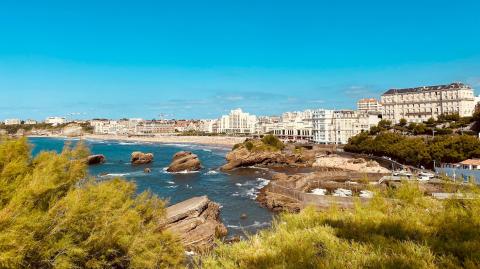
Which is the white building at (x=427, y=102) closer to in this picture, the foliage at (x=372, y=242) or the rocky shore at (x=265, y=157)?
the rocky shore at (x=265, y=157)

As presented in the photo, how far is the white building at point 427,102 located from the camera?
393ft

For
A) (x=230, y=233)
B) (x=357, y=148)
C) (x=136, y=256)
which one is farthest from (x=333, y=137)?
(x=136, y=256)

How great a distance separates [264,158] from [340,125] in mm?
57949

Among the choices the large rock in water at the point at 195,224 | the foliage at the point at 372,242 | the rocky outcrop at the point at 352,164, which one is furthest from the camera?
the rocky outcrop at the point at 352,164

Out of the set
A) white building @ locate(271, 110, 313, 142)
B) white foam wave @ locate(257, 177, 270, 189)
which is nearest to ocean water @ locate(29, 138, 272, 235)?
white foam wave @ locate(257, 177, 270, 189)

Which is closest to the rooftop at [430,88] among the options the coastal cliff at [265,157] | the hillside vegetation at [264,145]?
the coastal cliff at [265,157]

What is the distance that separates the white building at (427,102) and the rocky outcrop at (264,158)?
59953 mm

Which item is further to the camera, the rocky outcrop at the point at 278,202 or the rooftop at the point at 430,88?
the rooftop at the point at 430,88

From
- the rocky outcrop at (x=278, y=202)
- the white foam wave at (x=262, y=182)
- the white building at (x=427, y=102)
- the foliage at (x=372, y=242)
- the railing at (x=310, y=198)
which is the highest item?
the white building at (x=427, y=102)

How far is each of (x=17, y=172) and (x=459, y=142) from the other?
6594 centimetres

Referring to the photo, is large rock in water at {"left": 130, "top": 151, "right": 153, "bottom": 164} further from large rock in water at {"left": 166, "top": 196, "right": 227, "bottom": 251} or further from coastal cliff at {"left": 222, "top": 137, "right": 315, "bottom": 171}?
large rock in water at {"left": 166, "top": 196, "right": 227, "bottom": 251}

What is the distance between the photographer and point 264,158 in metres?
82.8

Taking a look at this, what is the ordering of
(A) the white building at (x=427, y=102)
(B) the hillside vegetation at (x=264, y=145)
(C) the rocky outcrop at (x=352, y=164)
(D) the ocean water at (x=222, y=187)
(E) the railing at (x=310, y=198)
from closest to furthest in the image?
(E) the railing at (x=310, y=198)
(D) the ocean water at (x=222, y=187)
(C) the rocky outcrop at (x=352, y=164)
(B) the hillside vegetation at (x=264, y=145)
(A) the white building at (x=427, y=102)

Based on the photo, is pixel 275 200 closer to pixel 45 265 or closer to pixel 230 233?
pixel 230 233
